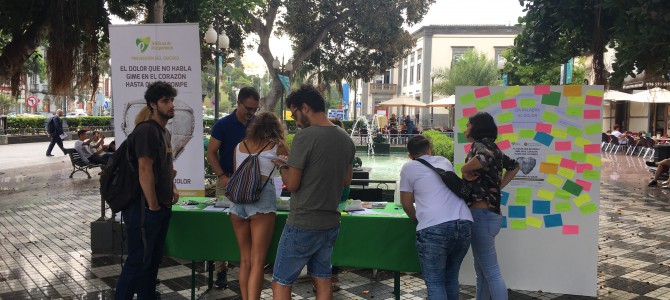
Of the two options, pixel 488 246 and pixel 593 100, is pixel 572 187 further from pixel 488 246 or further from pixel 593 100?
pixel 488 246

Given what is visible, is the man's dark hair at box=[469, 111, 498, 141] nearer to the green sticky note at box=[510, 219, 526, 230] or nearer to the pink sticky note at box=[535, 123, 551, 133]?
the pink sticky note at box=[535, 123, 551, 133]

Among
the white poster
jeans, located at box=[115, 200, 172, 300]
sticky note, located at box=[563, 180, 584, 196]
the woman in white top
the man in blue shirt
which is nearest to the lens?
the woman in white top

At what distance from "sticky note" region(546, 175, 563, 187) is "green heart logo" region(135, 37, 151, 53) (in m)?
A: 3.77

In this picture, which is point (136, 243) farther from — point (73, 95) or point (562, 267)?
point (562, 267)

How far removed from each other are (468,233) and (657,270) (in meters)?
3.33

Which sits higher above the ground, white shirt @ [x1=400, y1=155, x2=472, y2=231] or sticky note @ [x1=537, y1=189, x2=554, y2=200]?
white shirt @ [x1=400, y1=155, x2=472, y2=231]

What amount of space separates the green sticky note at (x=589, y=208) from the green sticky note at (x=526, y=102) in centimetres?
94

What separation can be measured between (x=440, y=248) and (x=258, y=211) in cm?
119

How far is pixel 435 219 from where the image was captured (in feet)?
10.9

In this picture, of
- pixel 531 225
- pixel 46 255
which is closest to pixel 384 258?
pixel 531 225

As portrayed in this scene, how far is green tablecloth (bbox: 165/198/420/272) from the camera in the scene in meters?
3.93

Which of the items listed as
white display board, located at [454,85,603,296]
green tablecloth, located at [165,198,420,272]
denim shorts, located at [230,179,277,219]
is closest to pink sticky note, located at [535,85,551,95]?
white display board, located at [454,85,603,296]

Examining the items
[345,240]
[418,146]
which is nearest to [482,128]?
[418,146]

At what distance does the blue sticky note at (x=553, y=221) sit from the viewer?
4594 millimetres
